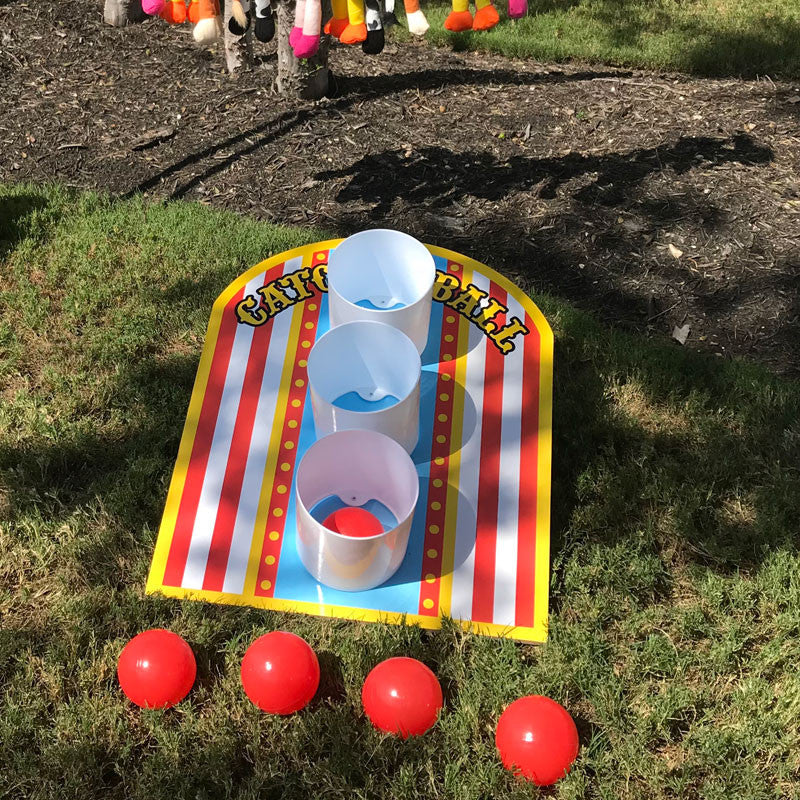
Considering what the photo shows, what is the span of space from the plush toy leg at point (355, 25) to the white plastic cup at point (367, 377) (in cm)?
113

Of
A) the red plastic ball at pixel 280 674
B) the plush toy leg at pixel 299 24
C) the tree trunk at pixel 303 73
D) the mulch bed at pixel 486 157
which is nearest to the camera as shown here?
the red plastic ball at pixel 280 674

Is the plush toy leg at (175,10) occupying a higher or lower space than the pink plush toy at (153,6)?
lower

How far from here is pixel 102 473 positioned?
11.3 feet

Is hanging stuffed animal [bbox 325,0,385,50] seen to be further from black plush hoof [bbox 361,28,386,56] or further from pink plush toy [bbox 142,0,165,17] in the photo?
pink plush toy [bbox 142,0,165,17]

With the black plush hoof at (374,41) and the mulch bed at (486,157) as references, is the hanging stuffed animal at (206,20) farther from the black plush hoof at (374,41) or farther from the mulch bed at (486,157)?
the mulch bed at (486,157)

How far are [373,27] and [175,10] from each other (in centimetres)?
83

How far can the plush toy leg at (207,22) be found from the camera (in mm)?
3492

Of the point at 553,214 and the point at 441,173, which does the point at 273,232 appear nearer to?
the point at 441,173

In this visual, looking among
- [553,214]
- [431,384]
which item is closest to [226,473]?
[431,384]

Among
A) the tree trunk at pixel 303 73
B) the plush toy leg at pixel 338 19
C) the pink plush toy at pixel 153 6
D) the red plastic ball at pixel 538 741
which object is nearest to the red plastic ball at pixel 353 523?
the red plastic ball at pixel 538 741

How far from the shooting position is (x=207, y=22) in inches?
138

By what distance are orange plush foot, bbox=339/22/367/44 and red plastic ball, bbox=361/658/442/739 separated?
2254 mm

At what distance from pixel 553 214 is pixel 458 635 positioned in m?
2.57

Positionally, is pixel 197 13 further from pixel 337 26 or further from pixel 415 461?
pixel 415 461
